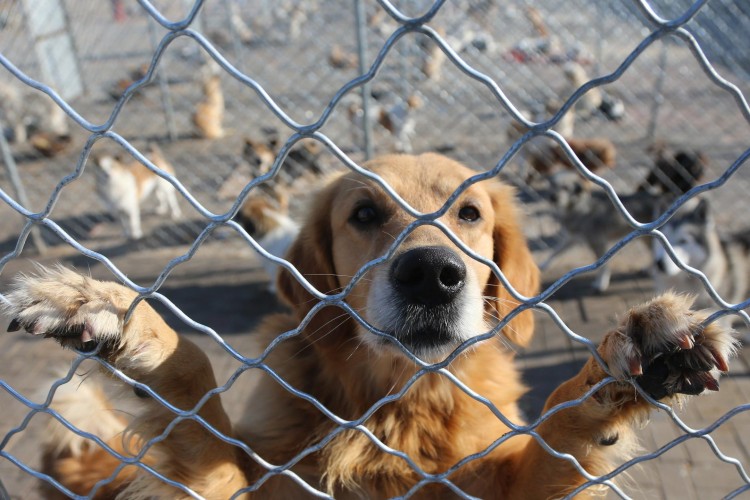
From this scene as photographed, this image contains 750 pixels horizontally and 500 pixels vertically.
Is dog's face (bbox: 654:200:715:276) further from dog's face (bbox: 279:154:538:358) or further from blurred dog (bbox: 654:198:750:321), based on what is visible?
dog's face (bbox: 279:154:538:358)

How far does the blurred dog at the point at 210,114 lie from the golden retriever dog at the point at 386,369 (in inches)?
301

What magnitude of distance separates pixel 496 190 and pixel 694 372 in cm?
141

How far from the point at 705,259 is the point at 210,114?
25.9ft

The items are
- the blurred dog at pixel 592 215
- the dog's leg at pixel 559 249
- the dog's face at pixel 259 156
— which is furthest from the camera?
the dog's face at pixel 259 156

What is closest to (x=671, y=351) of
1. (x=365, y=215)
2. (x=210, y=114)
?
(x=365, y=215)

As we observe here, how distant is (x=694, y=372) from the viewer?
4.29ft

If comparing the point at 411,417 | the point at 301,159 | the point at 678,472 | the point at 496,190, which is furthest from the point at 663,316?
the point at 301,159

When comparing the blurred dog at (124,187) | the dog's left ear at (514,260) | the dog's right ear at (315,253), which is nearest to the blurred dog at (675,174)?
the dog's left ear at (514,260)

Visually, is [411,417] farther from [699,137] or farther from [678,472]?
[699,137]

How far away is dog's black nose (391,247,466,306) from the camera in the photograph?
1.53 metres

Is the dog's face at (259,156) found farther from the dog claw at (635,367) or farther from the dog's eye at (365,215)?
the dog claw at (635,367)

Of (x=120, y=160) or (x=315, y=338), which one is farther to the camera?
(x=120, y=160)

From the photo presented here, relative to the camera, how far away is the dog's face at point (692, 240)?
4.30 metres

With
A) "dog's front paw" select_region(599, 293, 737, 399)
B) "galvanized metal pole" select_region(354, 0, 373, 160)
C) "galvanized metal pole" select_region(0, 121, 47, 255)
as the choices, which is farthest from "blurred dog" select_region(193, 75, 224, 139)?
"dog's front paw" select_region(599, 293, 737, 399)
